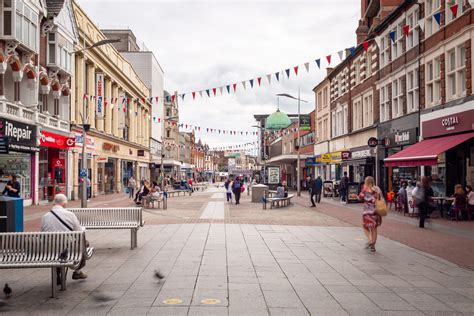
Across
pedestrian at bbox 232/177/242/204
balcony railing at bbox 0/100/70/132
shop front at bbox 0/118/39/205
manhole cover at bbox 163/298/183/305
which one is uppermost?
balcony railing at bbox 0/100/70/132

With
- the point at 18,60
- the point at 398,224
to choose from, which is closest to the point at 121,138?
the point at 18,60

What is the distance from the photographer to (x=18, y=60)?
76.0 feet

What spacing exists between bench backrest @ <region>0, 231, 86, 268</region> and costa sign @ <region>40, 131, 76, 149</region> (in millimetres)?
20258

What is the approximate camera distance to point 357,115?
3650cm

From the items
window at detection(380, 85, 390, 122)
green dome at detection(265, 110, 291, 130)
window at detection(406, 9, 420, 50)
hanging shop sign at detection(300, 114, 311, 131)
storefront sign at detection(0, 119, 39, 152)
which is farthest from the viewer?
green dome at detection(265, 110, 291, 130)

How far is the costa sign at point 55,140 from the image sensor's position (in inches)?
1040

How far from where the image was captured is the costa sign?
26417mm

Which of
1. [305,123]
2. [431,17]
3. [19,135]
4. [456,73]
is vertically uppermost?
[431,17]

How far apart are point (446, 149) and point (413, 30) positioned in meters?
8.93

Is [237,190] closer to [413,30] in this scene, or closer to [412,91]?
[412,91]

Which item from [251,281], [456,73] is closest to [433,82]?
[456,73]

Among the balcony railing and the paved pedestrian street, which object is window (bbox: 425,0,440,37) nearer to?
the paved pedestrian street

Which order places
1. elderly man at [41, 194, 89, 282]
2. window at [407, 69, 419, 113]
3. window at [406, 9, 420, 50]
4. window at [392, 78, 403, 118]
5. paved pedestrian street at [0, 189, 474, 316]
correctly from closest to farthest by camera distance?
paved pedestrian street at [0, 189, 474, 316] < elderly man at [41, 194, 89, 282] < window at [406, 9, 420, 50] < window at [407, 69, 419, 113] < window at [392, 78, 403, 118]

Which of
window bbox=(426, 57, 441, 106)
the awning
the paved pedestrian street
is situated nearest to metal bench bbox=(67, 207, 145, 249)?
the paved pedestrian street
